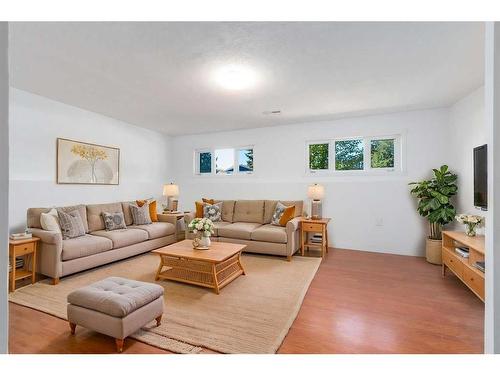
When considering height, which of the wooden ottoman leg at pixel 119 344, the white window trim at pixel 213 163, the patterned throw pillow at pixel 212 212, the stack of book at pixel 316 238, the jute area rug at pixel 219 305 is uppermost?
the white window trim at pixel 213 163

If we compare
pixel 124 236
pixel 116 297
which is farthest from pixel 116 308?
pixel 124 236

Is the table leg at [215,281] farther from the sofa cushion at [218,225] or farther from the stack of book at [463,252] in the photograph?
the stack of book at [463,252]

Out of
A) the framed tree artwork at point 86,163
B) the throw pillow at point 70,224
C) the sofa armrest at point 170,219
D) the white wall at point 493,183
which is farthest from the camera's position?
the sofa armrest at point 170,219

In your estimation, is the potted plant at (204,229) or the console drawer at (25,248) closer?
the console drawer at (25,248)

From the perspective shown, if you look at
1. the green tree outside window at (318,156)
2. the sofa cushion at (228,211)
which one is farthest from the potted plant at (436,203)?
the sofa cushion at (228,211)

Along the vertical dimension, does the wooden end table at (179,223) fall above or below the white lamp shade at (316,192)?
below

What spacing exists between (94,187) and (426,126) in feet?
18.9

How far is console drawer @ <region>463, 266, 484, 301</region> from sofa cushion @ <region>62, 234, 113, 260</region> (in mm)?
4263

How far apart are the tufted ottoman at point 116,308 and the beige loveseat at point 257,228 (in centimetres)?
225

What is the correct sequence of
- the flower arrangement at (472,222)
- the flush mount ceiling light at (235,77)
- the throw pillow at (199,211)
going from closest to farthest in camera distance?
the flush mount ceiling light at (235,77) < the flower arrangement at (472,222) < the throw pillow at (199,211)

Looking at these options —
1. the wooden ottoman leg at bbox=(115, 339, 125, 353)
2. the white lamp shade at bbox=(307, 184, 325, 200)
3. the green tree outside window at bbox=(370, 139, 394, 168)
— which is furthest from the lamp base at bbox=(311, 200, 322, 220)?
the wooden ottoman leg at bbox=(115, 339, 125, 353)

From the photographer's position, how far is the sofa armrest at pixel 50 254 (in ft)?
Answer: 9.62

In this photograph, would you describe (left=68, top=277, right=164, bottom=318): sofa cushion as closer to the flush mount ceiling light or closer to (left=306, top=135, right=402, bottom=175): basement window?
the flush mount ceiling light

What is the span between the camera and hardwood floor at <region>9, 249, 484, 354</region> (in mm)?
1810
